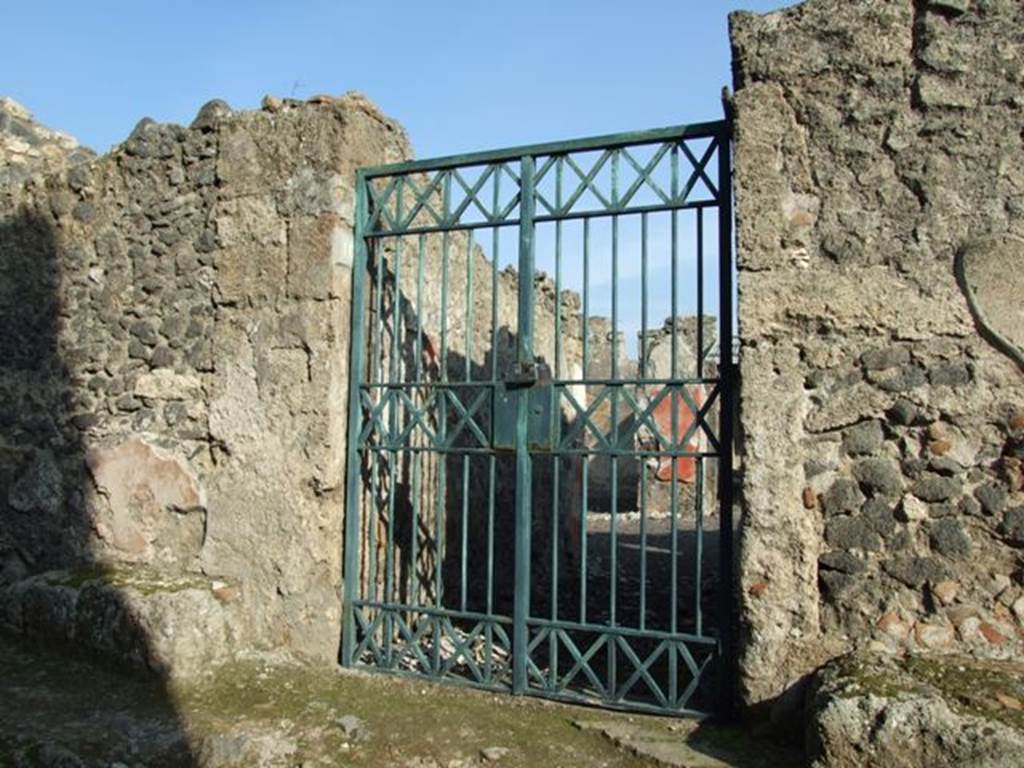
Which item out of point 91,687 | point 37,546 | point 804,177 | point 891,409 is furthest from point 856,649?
point 37,546

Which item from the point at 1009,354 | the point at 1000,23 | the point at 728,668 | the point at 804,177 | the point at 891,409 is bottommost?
the point at 728,668

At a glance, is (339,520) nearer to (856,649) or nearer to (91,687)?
(91,687)

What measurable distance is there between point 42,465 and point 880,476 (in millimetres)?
4316

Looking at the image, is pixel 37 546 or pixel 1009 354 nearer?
pixel 1009 354

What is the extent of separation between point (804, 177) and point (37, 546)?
4.41 m

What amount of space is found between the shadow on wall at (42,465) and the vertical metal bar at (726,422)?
9.17ft

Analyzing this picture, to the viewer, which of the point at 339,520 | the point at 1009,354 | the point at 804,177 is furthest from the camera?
the point at 339,520

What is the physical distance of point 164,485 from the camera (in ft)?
14.9

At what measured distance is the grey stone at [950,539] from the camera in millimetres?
3189

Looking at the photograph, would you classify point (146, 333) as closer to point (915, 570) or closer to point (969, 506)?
point (915, 570)

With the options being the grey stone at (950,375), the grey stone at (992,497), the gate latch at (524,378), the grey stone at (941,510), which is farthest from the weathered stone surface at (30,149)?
the grey stone at (992,497)

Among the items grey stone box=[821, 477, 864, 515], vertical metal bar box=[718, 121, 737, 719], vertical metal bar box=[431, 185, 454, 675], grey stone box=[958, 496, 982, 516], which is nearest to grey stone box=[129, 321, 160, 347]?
vertical metal bar box=[431, 185, 454, 675]

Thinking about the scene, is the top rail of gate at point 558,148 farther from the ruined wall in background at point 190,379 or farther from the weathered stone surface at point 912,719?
the weathered stone surface at point 912,719

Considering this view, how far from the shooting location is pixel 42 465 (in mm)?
4906
